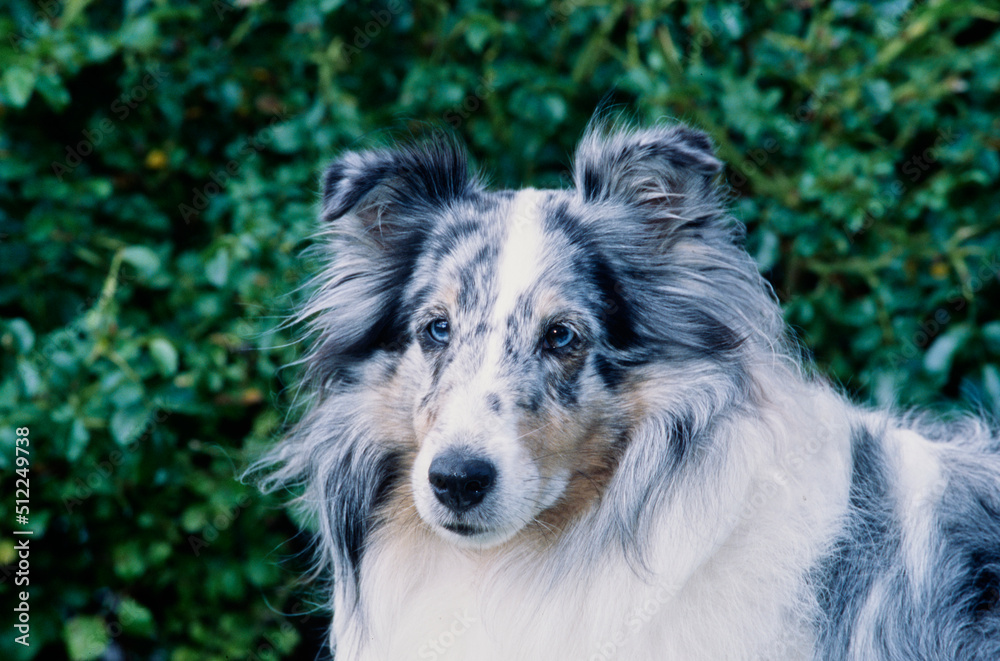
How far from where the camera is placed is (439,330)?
8.29 ft

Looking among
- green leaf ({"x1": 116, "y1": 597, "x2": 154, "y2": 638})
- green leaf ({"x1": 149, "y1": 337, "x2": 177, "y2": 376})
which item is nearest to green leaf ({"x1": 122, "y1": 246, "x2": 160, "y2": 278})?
green leaf ({"x1": 149, "y1": 337, "x2": 177, "y2": 376})

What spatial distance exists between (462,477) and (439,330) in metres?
0.54

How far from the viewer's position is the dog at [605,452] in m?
2.20

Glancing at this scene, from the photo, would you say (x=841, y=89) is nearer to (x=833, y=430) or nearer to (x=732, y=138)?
(x=732, y=138)

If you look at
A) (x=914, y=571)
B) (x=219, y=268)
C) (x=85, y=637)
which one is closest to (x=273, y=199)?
(x=219, y=268)

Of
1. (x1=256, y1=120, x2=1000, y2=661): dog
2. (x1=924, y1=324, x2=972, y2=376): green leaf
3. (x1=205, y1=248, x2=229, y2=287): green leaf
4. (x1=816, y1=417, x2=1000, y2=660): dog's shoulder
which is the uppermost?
(x1=205, y1=248, x2=229, y2=287): green leaf

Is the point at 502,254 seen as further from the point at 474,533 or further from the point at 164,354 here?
the point at 164,354

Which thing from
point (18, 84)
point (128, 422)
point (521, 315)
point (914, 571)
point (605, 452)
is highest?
point (18, 84)

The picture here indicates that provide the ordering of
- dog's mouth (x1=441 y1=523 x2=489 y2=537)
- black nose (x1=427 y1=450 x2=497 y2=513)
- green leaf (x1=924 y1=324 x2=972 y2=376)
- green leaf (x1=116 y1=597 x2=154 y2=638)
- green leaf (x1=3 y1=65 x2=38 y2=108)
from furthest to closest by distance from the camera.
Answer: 1. green leaf (x1=924 y1=324 x2=972 y2=376)
2. green leaf (x1=116 y1=597 x2=154 y2=638)
3. green leaf (x1=3 y1=65 x2=38 y2=108)
4. dog's mouth (x1=441 y1=523 x2=489 y2=537)
5. black nose (x1=427 y1=450 x2=497 y2=513)

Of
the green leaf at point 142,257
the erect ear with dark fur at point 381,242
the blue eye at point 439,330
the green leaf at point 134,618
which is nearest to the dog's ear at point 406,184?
the erect ear with dark fur at point 381,242

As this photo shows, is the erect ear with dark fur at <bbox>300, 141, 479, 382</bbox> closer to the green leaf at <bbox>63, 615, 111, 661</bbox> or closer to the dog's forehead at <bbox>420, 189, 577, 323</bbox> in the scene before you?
the dog's forehead at <bbox>420, 189, 577, 323</bbox>

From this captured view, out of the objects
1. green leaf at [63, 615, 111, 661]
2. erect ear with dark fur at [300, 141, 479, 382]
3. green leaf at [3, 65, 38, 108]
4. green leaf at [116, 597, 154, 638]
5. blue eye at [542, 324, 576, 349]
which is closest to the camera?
blue eye at [542, 324, 576, 349]

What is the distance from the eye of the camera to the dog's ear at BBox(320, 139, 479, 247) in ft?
8.96

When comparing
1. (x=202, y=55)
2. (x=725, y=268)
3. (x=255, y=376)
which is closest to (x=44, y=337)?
(x=255, y=376)
